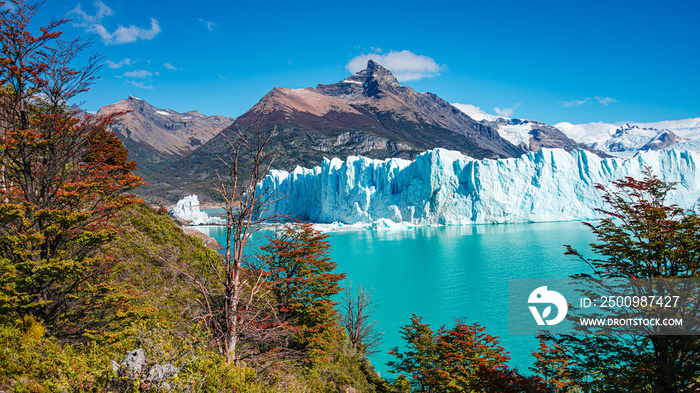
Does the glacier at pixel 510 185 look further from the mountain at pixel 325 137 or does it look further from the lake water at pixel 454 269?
the mountain at pixel 325 137

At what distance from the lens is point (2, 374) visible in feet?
12.9

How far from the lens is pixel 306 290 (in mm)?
11195

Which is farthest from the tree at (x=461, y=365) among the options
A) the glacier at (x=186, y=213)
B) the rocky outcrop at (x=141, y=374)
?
the glacier at (x=186, y=213)

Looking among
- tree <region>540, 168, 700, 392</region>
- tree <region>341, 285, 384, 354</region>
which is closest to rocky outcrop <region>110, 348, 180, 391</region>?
tree <region>540, 168, 700, 392</region>

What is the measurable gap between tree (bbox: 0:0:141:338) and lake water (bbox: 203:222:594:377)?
11.4 meters

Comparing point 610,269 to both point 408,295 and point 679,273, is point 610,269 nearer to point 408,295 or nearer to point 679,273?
point 679,273

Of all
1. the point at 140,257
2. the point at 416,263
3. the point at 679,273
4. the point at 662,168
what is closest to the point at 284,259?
the point at 140,257

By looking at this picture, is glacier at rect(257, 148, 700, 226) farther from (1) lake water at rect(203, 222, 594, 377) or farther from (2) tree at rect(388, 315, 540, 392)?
(2) tree at rect(388, 315, 540, 392)

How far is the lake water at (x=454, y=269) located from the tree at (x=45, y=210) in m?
11.4

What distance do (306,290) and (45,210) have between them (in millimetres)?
7365

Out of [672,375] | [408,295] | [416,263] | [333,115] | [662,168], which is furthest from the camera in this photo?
[333,115]

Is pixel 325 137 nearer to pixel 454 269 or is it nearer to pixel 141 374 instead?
pixel 454 269

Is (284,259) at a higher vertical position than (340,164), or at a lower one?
lower

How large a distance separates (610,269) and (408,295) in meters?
17.6
